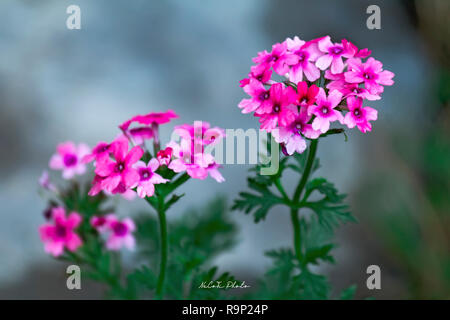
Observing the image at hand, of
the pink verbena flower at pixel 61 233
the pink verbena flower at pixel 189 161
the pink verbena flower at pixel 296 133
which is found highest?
the pink verbena flower at pixel 296 133

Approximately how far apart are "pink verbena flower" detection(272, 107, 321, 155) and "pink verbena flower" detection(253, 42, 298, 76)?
2.4 inches

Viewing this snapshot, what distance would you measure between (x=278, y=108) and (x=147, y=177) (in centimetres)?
20

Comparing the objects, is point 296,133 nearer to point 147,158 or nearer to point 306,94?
point 306,94

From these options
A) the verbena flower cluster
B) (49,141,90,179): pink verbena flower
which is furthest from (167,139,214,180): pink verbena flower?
(49,141,90,179): pink verbena flower

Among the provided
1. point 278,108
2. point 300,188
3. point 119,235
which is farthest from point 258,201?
point 119,235

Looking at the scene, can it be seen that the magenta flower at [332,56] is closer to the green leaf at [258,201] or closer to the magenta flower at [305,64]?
the magenta flower at [305,64]

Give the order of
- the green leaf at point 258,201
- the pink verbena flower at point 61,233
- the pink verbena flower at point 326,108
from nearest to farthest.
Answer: the pink verbena flower at point 326,108 < the green leaf at point 258,201 < the pink verbena flower at point 61,233

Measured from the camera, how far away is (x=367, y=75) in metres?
0.61

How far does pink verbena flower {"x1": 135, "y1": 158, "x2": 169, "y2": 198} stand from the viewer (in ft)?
1.87

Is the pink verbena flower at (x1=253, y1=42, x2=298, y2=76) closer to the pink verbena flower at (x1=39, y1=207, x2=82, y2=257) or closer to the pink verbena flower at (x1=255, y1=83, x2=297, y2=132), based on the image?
the pink verbena flower at (x1=255, y1=83, x2=297, y2=132)

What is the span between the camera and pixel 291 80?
0.61m

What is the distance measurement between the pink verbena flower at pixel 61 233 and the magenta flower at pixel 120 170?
315 mm

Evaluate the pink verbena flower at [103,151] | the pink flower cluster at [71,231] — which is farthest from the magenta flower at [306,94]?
the pink flower cluster at [71,231]

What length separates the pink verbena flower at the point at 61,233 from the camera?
0.86m
